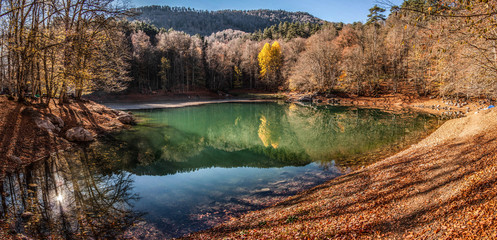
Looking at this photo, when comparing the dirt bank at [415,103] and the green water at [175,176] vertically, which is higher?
the dirt bank at [415,103]

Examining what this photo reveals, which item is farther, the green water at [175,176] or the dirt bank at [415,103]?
the dirt bank at [415,103]

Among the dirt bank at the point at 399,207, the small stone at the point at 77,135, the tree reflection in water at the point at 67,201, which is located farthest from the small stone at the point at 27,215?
the small stone at the point at 77,135

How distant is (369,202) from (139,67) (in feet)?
188

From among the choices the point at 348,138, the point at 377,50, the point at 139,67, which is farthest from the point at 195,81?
the point at 348,138

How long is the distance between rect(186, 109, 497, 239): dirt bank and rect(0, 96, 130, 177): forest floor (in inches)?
396

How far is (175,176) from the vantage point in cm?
1155

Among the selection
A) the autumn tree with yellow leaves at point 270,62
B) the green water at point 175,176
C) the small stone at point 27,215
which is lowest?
the green water at point 175,176

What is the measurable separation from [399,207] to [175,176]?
9.43 metres

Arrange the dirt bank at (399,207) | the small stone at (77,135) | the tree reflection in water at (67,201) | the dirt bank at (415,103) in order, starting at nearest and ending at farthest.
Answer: the dirt bank at (399,207), the tree reflection in water at (67,201), the small stone at (77,135), the dirt bank at (415,103)

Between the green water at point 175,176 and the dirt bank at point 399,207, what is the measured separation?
5.00 feet

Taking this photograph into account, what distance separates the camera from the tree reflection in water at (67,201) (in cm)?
638

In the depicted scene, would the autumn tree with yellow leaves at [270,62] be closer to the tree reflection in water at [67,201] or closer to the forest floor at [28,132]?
Answer: the forest floor at [28,132]

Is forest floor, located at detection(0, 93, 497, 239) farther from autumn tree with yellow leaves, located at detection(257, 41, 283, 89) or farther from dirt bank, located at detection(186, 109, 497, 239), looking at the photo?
autumn tree with yellow leaves, located at detection(257, 41, 283, 89)

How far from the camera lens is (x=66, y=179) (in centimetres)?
991
